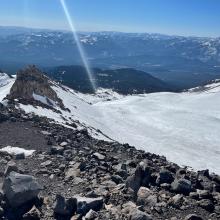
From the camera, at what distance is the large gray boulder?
14234 mm

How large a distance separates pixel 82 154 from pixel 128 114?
2398 inches

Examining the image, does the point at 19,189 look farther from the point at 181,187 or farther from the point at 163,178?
the point at 181,187

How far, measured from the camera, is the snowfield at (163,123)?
4947 centimetres

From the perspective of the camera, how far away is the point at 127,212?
1348 centimetres

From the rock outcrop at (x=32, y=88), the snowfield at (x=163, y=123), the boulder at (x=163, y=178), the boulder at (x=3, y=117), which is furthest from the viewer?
the rock outcrop at (x=32, y=88)

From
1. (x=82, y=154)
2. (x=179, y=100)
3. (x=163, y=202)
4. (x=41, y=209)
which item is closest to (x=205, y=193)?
(x=163, y=202)

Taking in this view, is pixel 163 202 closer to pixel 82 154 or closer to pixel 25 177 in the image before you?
pixel 25 177

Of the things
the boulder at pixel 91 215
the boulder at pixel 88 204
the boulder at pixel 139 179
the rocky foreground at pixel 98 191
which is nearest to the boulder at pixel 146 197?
the rocky foreground at pixel 98 191

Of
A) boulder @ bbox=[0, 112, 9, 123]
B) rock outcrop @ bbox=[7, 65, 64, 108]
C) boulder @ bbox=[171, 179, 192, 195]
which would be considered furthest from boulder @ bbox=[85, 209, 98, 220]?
rock outcrop @ bbox=[7, 65, 64, 108]

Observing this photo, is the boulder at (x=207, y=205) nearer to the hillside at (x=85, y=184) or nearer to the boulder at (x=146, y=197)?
the hillside at (x=85, y=184)

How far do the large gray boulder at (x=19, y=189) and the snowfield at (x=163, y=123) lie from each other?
2811 centimetres

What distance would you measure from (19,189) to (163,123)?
6112 centimetres

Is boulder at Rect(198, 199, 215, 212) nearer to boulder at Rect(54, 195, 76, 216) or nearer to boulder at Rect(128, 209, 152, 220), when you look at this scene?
boulder at Rect(128, 209, 152, 220)

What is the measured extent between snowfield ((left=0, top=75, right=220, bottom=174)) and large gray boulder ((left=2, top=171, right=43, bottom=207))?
1107 inches
